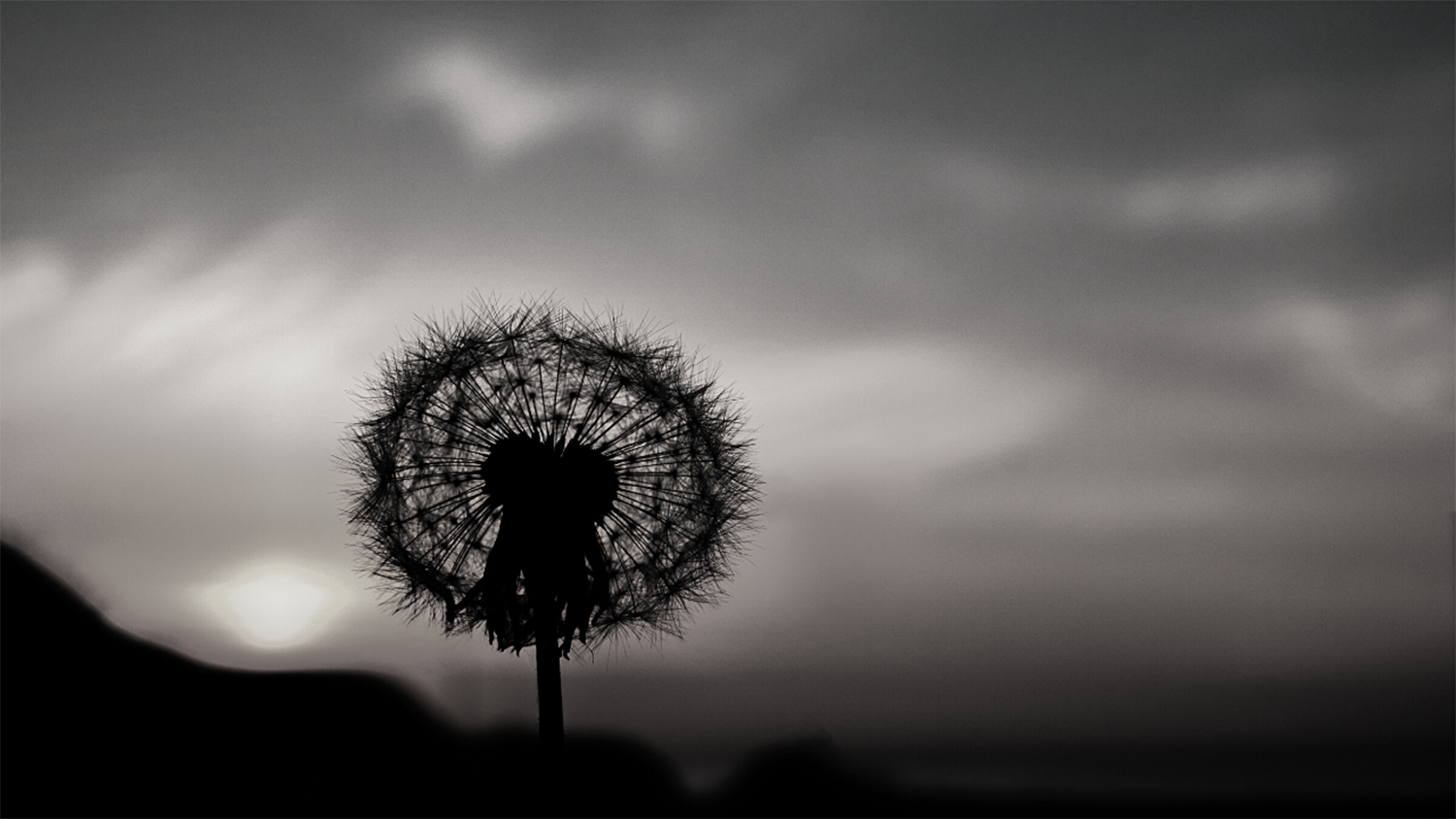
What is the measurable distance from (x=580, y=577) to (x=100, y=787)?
1065 centimetres

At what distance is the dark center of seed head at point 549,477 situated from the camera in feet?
29.7

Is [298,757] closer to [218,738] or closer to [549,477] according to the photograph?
[218,738]

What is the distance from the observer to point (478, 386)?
9844 millimetres

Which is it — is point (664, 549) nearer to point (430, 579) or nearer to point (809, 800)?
point (430, 579)

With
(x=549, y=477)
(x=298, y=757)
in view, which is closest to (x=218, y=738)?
(x=298, y=757)

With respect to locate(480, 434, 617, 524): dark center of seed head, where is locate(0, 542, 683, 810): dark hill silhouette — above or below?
below

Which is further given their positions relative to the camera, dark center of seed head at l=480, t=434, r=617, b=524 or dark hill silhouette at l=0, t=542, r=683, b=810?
dark hill silhouette at l=0, t=542, r=683, b=810

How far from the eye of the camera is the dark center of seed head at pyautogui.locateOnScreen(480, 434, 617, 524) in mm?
9039

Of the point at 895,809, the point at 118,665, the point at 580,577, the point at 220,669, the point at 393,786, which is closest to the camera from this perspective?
the point at 580,577

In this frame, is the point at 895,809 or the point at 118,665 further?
the point at 118,665

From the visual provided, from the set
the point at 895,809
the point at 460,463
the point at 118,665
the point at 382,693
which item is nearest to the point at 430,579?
the point at 460,463

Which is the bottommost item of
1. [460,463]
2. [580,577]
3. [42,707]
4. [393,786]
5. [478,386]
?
[393,786]

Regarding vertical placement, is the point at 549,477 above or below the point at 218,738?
above

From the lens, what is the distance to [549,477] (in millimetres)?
9141
